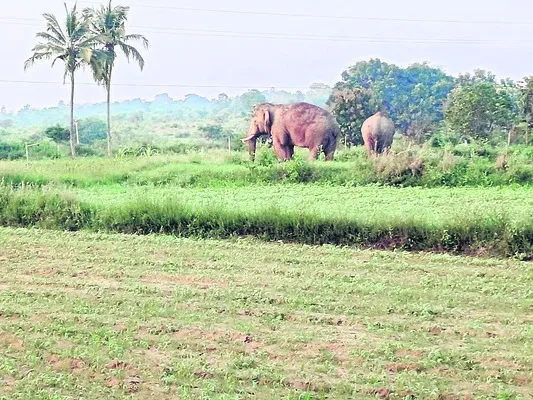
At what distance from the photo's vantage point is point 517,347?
5871 millimetres

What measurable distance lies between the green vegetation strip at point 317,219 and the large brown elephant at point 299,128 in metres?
7.98

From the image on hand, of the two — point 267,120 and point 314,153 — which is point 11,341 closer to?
point 314,153

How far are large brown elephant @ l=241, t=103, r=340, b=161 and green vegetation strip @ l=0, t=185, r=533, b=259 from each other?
798 cm

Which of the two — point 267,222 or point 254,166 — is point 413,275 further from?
point 254,166

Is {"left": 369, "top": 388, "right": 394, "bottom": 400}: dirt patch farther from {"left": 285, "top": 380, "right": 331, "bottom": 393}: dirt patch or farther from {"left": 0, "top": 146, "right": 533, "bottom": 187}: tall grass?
{"left": 0, "top": 146, "right": 533, "bottom": 187}: tall grass

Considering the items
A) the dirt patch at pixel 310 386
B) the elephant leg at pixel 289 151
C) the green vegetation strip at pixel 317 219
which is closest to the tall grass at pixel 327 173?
the green vegetation strip at pixel 317 219

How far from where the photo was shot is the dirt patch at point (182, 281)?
26.1 feet

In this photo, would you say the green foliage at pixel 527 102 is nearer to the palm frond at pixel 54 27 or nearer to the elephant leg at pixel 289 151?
the elephant leg at pixel 289 151

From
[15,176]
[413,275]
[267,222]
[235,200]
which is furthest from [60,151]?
[413,275]

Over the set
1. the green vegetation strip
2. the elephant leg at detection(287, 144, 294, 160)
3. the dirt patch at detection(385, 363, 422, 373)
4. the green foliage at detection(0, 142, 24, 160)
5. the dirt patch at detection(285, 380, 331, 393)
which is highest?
the elephant leg at detection(287, 144, 294, 160)

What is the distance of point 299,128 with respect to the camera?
22.7 meters

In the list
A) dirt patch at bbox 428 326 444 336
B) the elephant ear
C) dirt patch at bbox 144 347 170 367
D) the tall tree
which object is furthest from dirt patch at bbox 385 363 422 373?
the tall tree

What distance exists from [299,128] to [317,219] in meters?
12.5

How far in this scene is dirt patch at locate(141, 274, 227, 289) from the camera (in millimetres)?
7945
